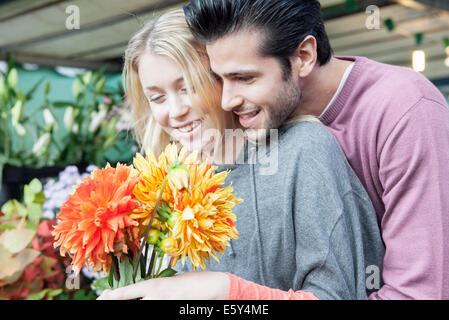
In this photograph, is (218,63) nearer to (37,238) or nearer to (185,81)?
(185,81)

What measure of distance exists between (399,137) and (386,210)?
0.49 ft

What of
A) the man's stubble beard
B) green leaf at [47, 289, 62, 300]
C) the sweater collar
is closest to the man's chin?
the man's stubble beard

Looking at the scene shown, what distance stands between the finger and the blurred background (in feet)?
2.18

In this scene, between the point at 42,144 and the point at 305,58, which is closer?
the point at 305,58

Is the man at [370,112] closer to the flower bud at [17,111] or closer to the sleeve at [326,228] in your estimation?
the sleeve at [326,228]

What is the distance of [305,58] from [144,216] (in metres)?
0.60

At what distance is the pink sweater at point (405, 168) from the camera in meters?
0.86

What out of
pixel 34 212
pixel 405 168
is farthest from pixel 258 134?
pixel 34 212

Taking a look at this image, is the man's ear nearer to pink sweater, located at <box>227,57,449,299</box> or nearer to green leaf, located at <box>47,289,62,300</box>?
pink sweater, located at <box>227,57,449,299</box>

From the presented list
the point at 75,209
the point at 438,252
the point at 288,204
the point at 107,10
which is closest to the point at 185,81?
the point at 288,204

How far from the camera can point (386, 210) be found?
943mm

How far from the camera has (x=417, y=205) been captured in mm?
895

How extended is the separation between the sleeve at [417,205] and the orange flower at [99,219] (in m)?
0.52

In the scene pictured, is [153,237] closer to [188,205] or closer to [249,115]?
[188,205]
